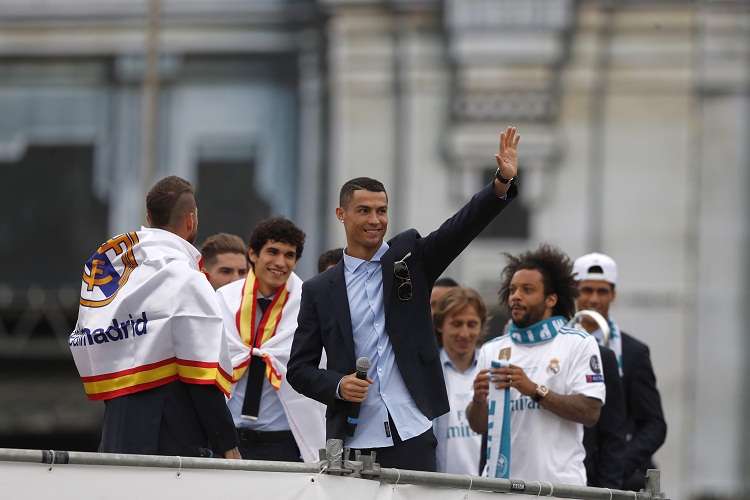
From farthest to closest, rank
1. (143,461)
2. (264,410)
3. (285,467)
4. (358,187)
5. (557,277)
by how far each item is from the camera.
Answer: (557,277)
(264,410)
(358,187)
(285,467)
(143,461)

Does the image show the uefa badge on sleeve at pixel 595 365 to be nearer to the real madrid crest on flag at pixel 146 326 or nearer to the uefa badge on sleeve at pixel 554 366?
the uefa badge on sleeve at pixel 554 366

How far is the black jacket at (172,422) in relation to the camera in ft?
23.7

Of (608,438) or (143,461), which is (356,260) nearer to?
(143,461)

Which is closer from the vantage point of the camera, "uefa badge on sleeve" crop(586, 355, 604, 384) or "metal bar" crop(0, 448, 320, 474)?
"metal bar" crop(0, 448, 320, 474)

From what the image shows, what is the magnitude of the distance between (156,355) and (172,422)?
0.85 feet

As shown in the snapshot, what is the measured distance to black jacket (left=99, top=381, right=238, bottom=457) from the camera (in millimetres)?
7238

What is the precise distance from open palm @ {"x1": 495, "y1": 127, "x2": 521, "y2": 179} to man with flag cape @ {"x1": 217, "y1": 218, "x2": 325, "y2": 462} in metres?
1.77

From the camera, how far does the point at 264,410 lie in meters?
8.57

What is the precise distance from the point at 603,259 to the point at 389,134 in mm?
15806

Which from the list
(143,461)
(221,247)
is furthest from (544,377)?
(143,461)

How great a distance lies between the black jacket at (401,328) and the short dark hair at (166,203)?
63 centimetres

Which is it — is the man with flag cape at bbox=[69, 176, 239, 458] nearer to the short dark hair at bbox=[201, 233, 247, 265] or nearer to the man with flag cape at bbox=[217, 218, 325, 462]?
the man with flag cape at bbox=[217, 218, 325, 462]

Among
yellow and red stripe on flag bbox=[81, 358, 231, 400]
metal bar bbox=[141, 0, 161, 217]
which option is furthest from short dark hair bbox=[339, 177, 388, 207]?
metal bar bbox=[141, 0, 161, 217]

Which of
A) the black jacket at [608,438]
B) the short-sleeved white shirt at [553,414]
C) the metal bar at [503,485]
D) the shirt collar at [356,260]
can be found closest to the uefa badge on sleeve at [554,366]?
the short-sleeved white shirt at [553,414]
